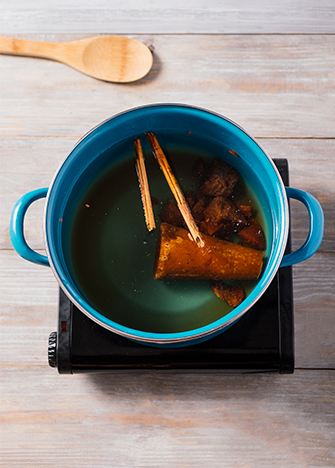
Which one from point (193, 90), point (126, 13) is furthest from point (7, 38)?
point (193, 90)

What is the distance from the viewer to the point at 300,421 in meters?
0.67

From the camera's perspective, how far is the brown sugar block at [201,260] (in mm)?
551

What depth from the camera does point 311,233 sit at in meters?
0.50

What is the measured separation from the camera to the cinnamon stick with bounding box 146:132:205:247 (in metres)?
Answer: 0.57

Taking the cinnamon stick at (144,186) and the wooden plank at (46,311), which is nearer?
the cinnamon stick at (144,186)

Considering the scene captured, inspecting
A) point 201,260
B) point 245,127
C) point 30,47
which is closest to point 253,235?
point 201,260

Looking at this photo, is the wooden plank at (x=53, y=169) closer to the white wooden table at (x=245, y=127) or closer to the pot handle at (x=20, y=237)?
the white wooden table at (x=245, y=127)

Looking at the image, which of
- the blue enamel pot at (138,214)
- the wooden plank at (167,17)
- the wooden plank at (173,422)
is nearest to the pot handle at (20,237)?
the blue enamel pot at (138,214)

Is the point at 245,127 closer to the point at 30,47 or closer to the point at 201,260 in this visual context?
the point at 201,260

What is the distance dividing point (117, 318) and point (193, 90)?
42 cm

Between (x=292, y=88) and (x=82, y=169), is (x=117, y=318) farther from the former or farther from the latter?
(x=292, y=88)

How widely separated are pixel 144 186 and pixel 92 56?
0.97 feet

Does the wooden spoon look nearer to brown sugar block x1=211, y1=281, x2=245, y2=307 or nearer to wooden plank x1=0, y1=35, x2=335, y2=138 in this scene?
wooden plank x1=0, y1=35, x2=335, y2=138

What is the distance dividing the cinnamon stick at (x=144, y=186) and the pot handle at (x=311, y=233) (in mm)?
179
